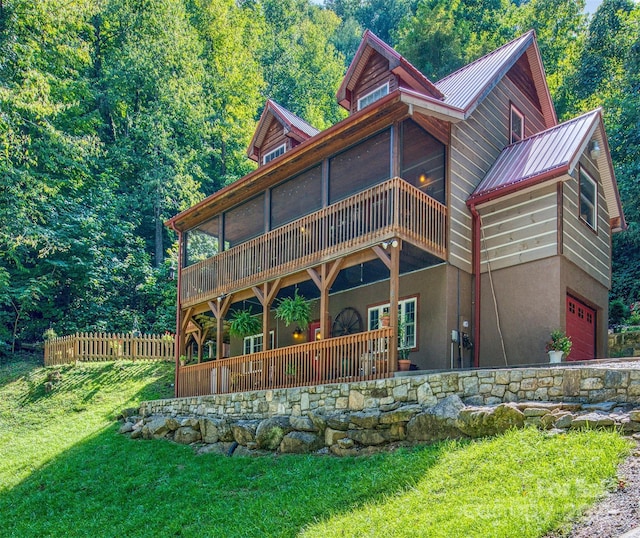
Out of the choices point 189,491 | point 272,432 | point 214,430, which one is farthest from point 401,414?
point 214,430

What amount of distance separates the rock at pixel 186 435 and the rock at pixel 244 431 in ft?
4.55

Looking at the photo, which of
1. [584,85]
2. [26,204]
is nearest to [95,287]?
[26,204]

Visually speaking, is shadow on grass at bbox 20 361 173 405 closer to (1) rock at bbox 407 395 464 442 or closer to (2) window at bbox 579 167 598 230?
(1) rock at bbox 407 395 464 442

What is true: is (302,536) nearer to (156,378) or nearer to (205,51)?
(156,378)

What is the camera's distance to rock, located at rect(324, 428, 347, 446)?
1076 cm

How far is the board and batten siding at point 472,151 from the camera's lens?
13641 millimetres

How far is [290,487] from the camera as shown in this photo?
9.55 m

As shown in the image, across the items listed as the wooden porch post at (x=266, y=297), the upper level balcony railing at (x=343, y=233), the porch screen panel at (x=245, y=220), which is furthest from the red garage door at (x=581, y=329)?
the porch screen panel at (x=245, y=220)

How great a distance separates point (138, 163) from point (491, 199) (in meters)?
24.1

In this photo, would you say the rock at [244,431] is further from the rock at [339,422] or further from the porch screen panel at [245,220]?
the porch screen panel at [245,220]

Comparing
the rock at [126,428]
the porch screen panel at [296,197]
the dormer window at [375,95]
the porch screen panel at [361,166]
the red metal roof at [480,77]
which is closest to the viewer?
the porch screen panel at [361,166]

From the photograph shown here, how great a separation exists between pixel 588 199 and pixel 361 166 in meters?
5.55

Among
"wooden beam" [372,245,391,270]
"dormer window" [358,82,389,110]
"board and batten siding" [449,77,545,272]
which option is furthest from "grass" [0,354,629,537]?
"dormer window" [358,82,389,110]

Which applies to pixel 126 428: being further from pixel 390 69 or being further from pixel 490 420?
pixel 390 69
